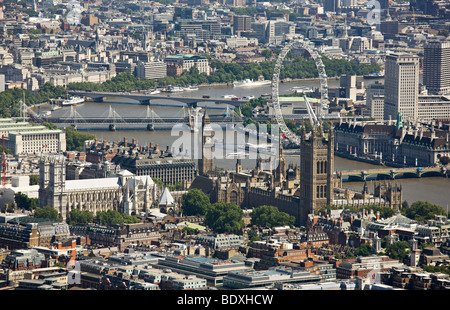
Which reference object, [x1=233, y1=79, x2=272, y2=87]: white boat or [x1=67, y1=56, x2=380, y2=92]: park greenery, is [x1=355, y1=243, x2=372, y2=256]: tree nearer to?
[x1=67, y1=56, x2=380, y2=92]: park greenery

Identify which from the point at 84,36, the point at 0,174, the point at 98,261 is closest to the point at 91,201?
the point at 0,174

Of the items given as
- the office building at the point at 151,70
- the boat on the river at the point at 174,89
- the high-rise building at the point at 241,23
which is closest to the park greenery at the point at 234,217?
the boat on the river at the point at 174,89

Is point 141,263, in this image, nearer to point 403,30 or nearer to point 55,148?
point 55,148

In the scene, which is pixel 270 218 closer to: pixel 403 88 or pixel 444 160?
pixel 444 160

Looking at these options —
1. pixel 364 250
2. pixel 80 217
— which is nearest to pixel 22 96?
pixel 80 217

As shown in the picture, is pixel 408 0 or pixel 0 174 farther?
pixel 408 0

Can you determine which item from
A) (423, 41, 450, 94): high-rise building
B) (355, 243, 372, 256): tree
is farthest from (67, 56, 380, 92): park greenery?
(355, 243, 372, 256): tree
